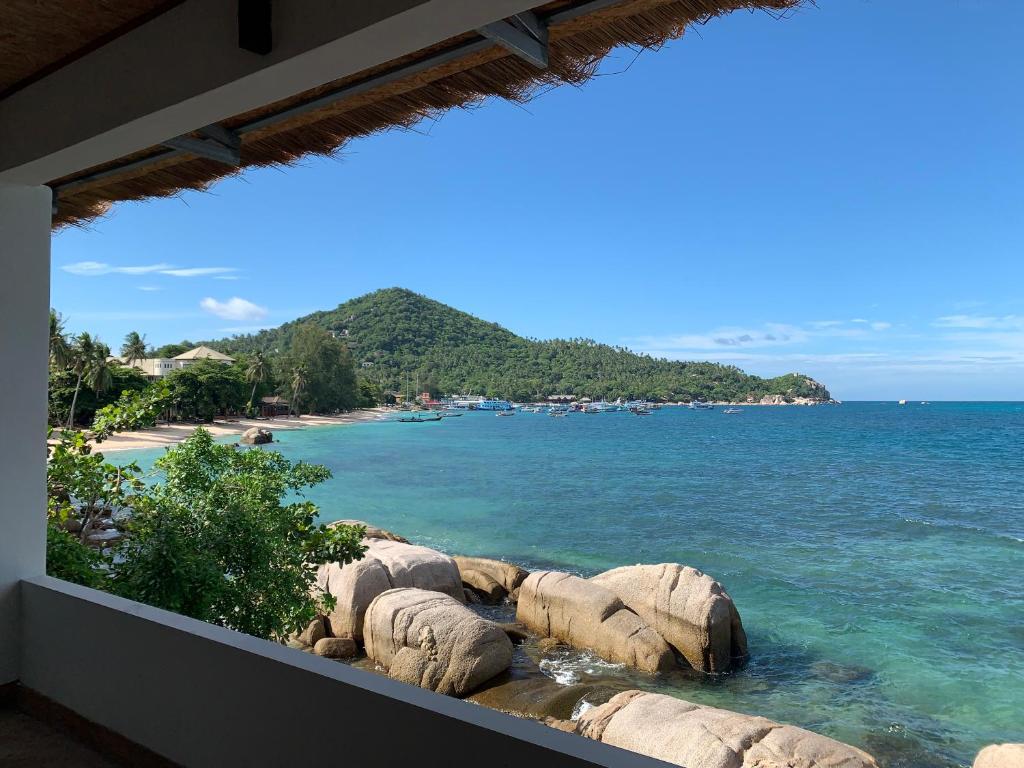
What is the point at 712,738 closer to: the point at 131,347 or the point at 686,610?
the point at 686,610

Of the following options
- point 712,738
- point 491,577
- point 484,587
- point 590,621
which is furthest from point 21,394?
point 491,577

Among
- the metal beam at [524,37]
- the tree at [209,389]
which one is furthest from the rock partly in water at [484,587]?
the tree at [209,389]

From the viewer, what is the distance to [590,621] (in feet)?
26.7

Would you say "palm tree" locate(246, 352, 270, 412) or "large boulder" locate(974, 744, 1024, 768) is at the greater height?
"palm tree" locate(246, 352, 270, 412)

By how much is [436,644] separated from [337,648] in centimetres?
156

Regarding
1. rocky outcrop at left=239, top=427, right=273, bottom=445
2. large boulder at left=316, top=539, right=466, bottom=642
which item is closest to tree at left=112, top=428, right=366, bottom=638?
large boulder at left=316, top=539, right=466, bottom=642

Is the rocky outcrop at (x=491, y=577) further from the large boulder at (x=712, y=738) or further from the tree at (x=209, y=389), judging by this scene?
the tree at (x=209, y=389)

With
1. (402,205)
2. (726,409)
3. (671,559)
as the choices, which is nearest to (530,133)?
(402,205)

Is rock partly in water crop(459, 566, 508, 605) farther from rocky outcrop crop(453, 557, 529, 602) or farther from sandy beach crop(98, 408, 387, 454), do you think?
sandy beach crop(98, 408, 387, 454)

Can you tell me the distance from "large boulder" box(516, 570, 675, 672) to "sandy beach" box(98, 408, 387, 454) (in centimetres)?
1014

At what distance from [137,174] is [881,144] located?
224 ft

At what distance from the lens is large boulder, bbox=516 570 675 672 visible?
784 centimetres

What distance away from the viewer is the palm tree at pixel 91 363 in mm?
27781

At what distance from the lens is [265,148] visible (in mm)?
2398
